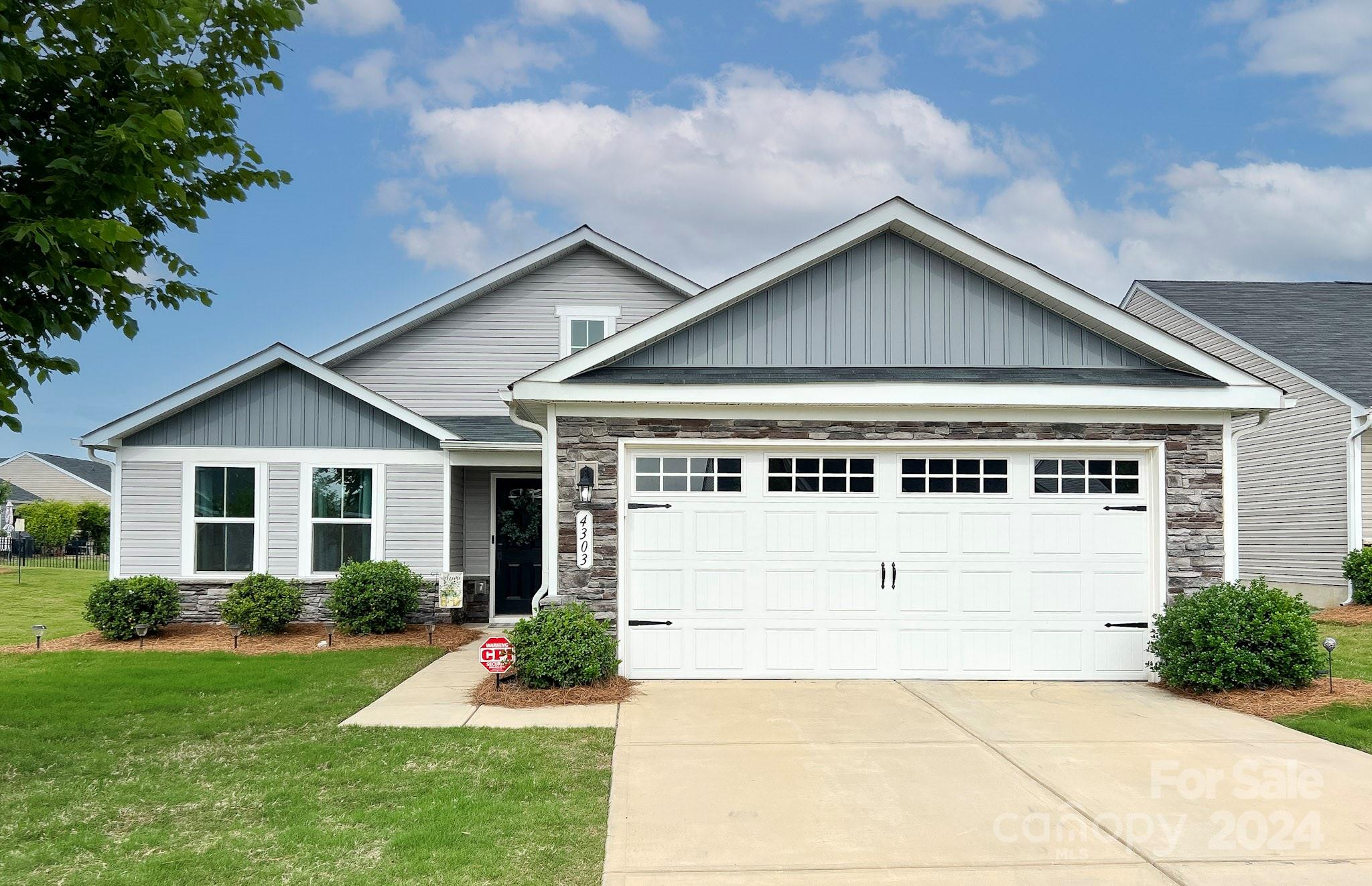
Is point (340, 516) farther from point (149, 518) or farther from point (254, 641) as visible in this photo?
point (149, 518)

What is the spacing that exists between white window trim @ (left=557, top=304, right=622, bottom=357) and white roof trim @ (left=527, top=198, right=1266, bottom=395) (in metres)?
6.24

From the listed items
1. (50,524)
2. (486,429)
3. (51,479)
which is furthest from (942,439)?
(51,479)

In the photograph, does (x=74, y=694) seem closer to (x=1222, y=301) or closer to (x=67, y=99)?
(x=67, y=99)

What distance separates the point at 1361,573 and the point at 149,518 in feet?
61.5

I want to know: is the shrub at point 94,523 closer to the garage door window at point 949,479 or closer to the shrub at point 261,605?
the shrub at point 261,605

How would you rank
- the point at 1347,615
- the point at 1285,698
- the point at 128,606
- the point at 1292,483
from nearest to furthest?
the point at 1285,698, the point at 128,606, the point at 1347,615, the point at 1292,483

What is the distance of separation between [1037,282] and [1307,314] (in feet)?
45.3

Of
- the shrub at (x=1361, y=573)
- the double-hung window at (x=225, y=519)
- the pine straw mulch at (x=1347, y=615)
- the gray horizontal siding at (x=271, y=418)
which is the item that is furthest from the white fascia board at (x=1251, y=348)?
the double-hung window at (x=225, y=519)

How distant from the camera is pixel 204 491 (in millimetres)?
13023

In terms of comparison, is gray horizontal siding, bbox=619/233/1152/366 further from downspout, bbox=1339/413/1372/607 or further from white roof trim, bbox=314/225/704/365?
downspout, bbox=1339/413/1372/607

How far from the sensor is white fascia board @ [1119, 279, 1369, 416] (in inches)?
605

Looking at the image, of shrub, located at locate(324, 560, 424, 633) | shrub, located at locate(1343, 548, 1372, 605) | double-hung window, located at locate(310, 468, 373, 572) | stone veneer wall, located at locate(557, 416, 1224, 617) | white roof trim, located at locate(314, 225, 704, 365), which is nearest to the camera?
stone veneer wall, located at locate(557, 416, 1224, 617)

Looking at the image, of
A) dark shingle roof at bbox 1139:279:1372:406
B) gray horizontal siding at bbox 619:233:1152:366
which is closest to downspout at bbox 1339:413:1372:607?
dark shingle roof at bbox 1139:279:1372:406

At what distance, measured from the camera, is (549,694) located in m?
8.12
